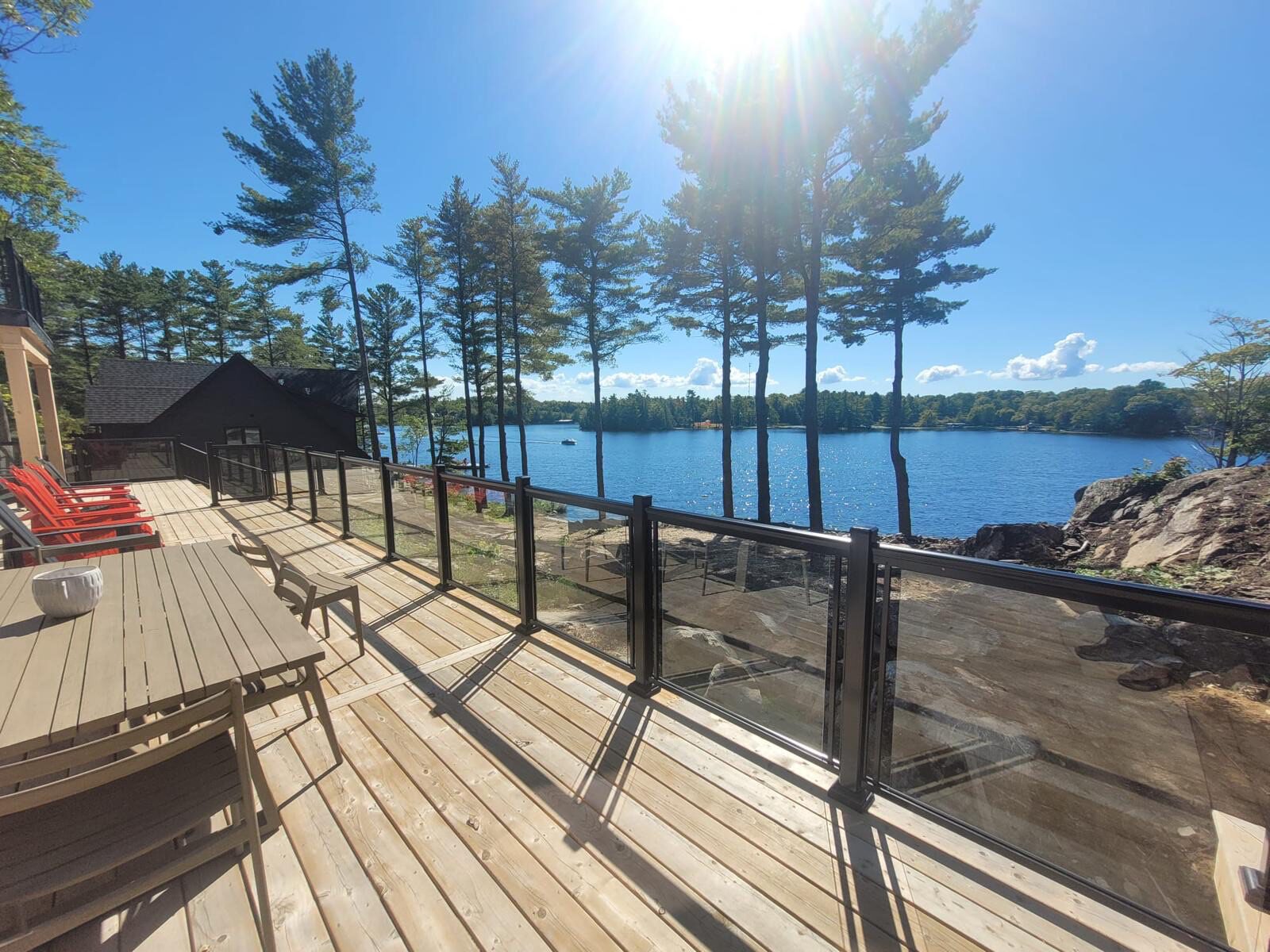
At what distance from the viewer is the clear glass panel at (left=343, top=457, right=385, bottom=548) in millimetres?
5289

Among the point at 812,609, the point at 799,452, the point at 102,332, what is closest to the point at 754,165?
the point at 812,609

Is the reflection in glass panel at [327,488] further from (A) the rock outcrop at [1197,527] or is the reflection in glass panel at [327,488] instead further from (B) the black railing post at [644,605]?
(A) the rock outcrop at [1197,527]

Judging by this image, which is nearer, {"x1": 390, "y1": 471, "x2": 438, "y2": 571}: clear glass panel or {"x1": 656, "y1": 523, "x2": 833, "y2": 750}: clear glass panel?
{"x1": 656, "y1": 523, "x2": 833, "y2": 750}: clear glass panel

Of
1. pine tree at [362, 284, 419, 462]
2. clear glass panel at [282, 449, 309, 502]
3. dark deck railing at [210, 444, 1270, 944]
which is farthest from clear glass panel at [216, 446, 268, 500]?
pine tree at [362, 284, 419, 462]

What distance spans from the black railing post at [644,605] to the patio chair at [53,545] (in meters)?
3.28

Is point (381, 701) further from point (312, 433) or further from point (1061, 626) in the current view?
point (312, 433)

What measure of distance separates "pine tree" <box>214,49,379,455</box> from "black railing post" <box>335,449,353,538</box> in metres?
14.0

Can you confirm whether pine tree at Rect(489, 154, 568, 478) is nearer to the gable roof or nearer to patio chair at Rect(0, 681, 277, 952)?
the gable roof

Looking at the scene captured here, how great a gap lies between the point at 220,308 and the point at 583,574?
34.8m

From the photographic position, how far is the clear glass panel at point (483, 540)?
12.4 feet

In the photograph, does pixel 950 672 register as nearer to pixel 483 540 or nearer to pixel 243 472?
pixel 483 540

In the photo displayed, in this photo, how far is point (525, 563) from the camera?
3391mm

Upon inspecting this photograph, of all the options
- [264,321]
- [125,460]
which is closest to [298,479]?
[125,460]

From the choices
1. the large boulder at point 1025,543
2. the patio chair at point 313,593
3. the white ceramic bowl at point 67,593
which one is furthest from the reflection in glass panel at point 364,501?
the large boulder at point 1025,543
